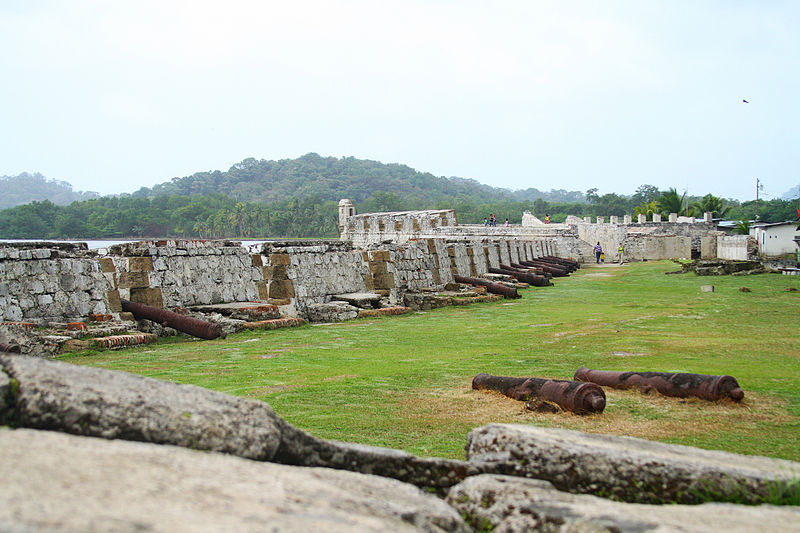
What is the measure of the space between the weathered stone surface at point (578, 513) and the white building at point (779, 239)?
29.8 meters

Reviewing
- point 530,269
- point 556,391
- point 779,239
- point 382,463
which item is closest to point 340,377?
point 556,391

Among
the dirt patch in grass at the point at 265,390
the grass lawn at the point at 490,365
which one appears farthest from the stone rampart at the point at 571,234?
the dirt patch in grass at the point at 265,390

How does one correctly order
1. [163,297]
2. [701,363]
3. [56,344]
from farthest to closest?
1. [163,297]
2. [56,344]
3. [701,363]

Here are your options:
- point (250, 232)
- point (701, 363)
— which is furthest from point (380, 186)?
point (701, 363)

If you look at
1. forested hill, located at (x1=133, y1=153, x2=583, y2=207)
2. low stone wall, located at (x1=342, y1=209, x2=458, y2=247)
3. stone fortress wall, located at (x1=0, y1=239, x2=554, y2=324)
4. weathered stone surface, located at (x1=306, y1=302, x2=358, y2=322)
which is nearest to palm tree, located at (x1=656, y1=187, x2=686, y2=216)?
low stone wall, located at (x1=342, y1=209, x2=458, y2=247)

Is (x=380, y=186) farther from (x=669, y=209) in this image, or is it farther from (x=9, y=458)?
(x=9, y=458)

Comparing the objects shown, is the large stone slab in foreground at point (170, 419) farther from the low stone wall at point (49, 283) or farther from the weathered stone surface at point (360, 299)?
the weathered stone surface at point (360, 299)

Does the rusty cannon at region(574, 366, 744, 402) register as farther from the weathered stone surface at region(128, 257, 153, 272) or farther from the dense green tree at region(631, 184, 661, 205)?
the dense green tree at region(631, 184, 661, 205)

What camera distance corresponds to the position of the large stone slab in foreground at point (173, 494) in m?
1.85

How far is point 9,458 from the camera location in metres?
2.09

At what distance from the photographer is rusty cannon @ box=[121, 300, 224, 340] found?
9953 mm

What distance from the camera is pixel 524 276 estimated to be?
70.2ft

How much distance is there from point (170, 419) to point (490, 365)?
5022 mm

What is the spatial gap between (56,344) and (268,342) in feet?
8.83
